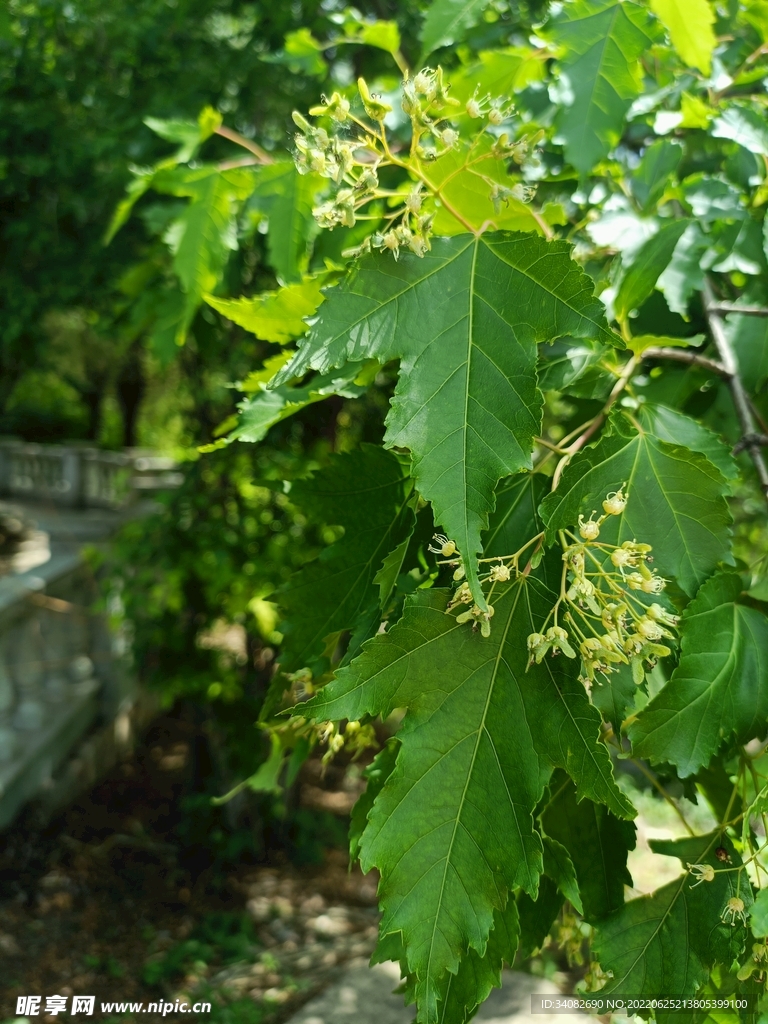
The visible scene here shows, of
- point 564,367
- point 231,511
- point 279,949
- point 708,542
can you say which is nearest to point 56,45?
point 231,511

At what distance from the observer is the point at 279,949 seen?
3320mm

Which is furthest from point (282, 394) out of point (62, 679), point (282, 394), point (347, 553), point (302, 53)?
point (62, 679)

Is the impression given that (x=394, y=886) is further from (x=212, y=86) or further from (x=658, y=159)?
(x=212, y=86)

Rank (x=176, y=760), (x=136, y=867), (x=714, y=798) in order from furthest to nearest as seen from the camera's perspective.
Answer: (x=176, y=760), (x=136, y=867), (x=714, y=798)

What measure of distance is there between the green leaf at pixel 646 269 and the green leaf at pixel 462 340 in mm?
187

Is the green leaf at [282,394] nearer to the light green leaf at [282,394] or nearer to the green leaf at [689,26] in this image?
the light green leaf at [282,394]

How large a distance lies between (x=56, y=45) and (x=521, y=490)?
3.46 m

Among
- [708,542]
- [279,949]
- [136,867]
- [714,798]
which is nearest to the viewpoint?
[708,542]

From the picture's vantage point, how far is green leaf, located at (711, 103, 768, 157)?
1130 mm

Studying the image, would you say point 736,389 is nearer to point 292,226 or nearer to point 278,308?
point 278,308

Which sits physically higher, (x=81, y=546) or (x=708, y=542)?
(x=708, y=542)

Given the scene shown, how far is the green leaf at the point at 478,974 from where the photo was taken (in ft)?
2.22

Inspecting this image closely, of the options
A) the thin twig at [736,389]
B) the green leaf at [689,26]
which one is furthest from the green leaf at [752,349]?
the green leaf at [689,26]

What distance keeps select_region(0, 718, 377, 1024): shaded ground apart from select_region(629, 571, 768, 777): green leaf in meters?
2.55
